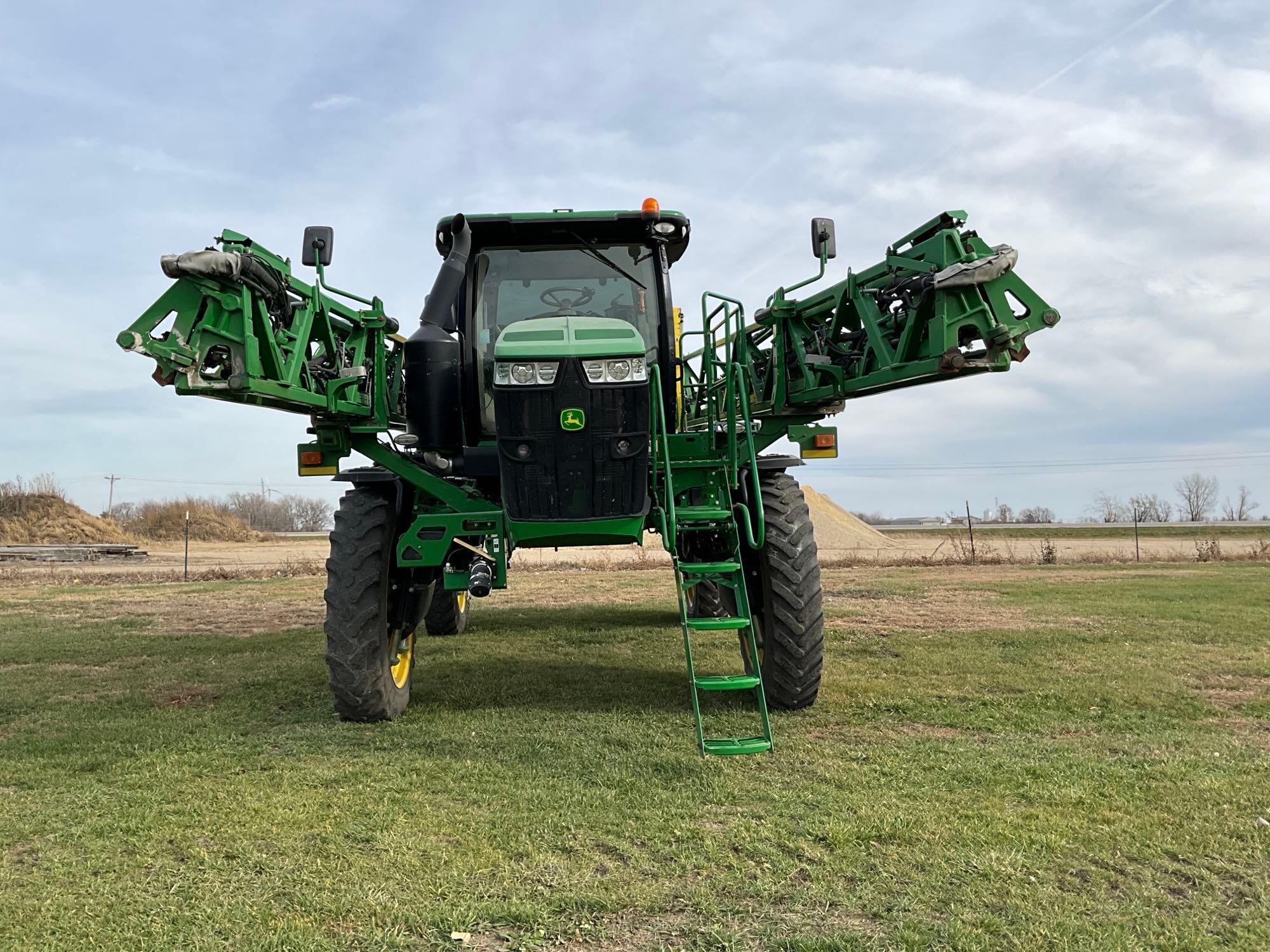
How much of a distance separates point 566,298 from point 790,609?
2518 millimetres

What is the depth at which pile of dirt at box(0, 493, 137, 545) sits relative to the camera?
122 feet

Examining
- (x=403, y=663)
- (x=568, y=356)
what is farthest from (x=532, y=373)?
(x=403, y=663)

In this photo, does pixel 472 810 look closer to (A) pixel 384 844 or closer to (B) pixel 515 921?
(A) pixel 384 844

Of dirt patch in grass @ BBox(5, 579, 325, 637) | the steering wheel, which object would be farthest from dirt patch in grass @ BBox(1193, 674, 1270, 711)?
dirt patch in grass @ BBox(5, 579, 325, 637)

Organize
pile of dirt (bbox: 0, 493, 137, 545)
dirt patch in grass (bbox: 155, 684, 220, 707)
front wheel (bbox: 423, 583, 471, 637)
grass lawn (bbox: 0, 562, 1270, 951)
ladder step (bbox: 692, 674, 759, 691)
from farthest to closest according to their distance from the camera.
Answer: pile of dirt (bbox: 0, 493, 137, 545) < front wheel (bbox: 423, 583, 471, 637) < dirt patch in grass (bbox: 155, 684, 220, 707) < ladder step (bbox: 692, 674, 759, 691) < grass lawn (bbox: 0, 562, 1270, 951)

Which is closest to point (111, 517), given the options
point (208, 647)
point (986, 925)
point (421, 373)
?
point (208, 647)

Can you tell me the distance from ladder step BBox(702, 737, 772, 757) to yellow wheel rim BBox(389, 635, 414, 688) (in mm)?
2453

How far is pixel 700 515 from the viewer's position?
4984 millimetres

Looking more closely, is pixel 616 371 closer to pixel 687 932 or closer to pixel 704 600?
pixel 687 932

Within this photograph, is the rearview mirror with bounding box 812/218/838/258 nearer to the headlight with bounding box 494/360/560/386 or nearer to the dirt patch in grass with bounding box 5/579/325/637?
the headlight with bounding box 494/360/560/386

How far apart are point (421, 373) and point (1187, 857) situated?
13.9 feet

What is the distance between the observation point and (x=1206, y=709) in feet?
18.4

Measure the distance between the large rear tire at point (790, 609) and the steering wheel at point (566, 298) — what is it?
183 centimetres

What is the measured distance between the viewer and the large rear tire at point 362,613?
5.31m
